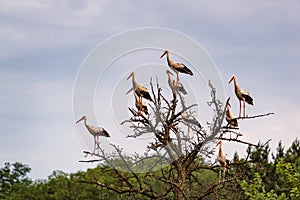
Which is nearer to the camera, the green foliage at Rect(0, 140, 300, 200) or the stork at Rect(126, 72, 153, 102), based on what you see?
the stork at Rect(126, 72, 153, 102)

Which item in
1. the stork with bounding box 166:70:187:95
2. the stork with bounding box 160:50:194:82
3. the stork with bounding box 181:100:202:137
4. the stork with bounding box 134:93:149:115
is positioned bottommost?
the stork with bounding box 181:100:202:137

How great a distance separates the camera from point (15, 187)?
33.1 m

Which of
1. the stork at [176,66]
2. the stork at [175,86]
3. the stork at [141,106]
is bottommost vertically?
the stork at [141,106]

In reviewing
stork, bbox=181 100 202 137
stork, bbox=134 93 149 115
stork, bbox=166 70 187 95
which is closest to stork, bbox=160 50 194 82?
stork, bbox=166 70 187 95

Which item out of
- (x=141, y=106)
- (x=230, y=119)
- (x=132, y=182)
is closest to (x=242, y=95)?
(x=230, y=119)

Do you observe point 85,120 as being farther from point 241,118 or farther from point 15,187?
point 15,187

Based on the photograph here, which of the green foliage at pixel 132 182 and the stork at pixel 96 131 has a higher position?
the green foliage at pixel 132 182

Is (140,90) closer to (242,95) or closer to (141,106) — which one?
(141,106)

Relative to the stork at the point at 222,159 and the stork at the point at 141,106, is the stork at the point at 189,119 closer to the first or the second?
the stork at the point at 141,106

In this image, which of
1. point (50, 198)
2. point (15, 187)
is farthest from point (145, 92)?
point (15, 187)

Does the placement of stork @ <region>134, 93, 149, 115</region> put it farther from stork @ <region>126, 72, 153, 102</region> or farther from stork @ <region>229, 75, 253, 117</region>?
stork @ <region>229, 75, 253, 117</region>

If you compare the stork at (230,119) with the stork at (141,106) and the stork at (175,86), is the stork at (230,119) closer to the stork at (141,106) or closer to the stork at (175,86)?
the stork at (175,86)

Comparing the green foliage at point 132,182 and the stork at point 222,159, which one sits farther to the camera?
the green foliage at point 132,182

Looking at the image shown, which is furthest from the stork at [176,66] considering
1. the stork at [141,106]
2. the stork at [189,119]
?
the stork at [141,106]
